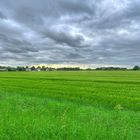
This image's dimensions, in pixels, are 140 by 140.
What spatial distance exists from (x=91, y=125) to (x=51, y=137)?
217 centimetres

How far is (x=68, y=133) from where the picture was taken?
808cm

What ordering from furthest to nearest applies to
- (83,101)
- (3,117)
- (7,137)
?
(83,101) < (3,117) < (7,137)

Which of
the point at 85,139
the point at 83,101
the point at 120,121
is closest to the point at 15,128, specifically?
the point at 85,139

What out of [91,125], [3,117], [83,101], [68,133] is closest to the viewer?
[68,133]

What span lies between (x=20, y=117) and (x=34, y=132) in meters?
2.41

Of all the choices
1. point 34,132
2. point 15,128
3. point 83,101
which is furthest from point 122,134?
point 83,101

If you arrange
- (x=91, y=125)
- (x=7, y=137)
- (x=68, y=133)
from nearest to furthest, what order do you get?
(x=7, y=137) → (x=68, y=133) → (x=91, y=125)

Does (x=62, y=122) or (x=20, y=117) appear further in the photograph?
(x=20, y=117)

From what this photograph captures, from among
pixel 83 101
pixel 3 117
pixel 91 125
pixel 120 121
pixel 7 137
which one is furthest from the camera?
pixel 83 101

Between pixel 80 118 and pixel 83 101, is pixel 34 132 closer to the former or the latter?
pixel 80 118

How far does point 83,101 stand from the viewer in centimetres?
1975

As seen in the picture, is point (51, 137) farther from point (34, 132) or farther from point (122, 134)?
point (122, 134)

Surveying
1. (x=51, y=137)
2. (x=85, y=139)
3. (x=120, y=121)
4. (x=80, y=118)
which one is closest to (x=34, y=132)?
(x=51, y=137)

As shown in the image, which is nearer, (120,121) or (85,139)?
(85,139)
